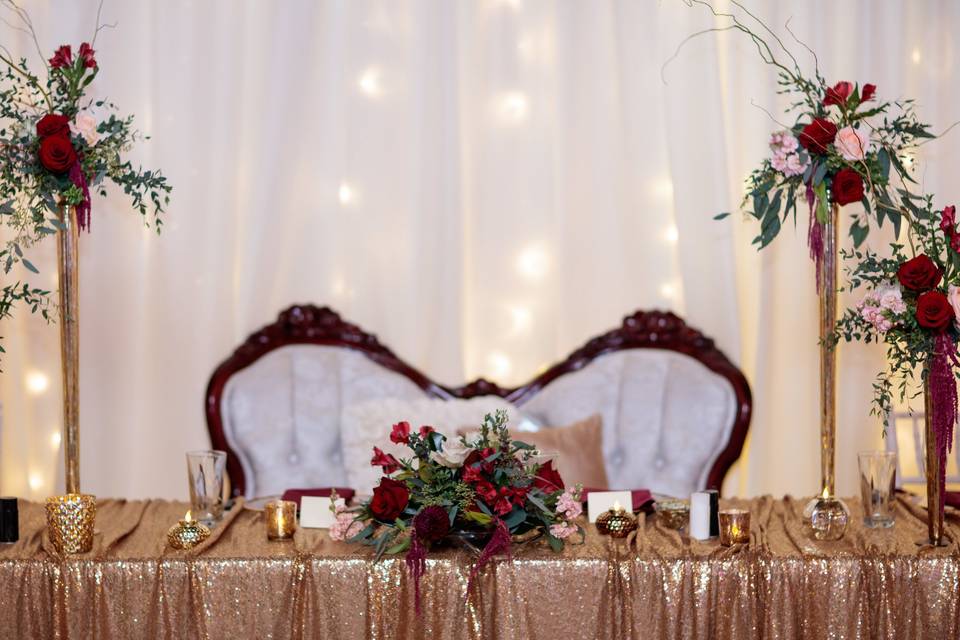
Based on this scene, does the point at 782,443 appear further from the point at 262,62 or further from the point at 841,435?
the point at 262,62

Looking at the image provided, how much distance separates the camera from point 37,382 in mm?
3824

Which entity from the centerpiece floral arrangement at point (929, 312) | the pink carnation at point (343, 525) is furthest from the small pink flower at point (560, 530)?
the centerpiece floral arrangement at point (929, 312)

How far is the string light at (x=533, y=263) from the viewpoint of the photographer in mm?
3842

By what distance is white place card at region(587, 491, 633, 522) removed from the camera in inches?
95.0

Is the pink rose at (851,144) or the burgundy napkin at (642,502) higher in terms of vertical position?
the pink rose at (851,144)

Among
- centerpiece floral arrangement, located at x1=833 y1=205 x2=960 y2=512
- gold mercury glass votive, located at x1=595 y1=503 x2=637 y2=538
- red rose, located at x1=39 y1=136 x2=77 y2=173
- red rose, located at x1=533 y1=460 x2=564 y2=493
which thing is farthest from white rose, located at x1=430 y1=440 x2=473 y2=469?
red rose, located at x1=39 y1=136 x2=77 y2=173

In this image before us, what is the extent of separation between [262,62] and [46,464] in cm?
166

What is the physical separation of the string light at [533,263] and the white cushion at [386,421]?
54 centimetres

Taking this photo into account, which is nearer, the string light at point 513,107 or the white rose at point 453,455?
the white rose at point 453,455

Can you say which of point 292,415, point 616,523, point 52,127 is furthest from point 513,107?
point 616,523

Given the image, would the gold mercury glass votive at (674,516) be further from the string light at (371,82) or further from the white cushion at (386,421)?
the string light at (371,82)

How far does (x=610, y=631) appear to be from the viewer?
2.12 m

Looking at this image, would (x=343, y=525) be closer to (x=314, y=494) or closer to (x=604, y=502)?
(x=314, y=494)

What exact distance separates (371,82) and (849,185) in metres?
1.92
